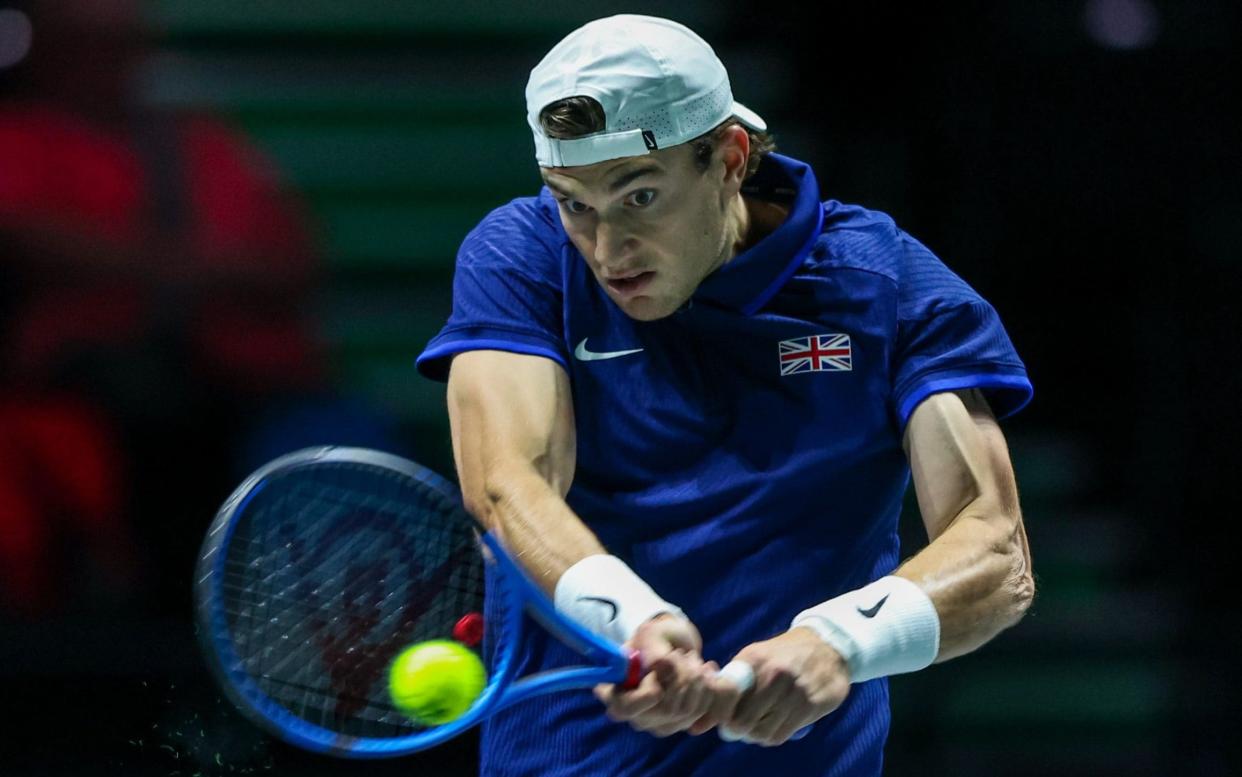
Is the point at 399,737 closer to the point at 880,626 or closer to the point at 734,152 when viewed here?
the point at 880,626

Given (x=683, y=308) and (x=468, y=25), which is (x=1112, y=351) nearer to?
(x=468, y=25)

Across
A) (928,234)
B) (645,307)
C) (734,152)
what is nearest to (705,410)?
(645,307)

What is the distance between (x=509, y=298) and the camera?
2.39m

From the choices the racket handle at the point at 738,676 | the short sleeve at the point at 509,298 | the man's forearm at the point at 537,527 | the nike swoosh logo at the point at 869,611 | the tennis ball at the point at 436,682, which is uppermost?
the short sleeve at the point at 509,298

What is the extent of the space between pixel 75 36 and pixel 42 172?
34 centimetres

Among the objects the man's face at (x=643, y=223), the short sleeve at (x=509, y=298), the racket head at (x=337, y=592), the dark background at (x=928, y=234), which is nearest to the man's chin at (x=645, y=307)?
the man's face at (x=643, y=223)

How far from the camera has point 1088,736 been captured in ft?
14.1

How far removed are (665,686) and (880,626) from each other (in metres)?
0.32

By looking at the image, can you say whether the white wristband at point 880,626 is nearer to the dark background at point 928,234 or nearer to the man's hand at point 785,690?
the man's hand at point 785,690

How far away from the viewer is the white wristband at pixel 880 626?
2150 mm

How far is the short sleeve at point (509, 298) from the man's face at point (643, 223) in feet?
0.29

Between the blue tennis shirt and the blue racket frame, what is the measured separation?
0.61 feet

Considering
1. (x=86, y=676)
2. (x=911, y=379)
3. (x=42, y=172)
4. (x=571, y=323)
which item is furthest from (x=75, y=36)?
(x=911, y=379)

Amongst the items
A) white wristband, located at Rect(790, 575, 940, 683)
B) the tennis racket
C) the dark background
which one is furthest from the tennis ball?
the dark background
